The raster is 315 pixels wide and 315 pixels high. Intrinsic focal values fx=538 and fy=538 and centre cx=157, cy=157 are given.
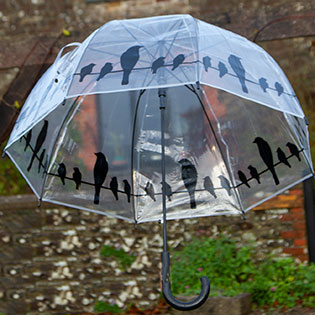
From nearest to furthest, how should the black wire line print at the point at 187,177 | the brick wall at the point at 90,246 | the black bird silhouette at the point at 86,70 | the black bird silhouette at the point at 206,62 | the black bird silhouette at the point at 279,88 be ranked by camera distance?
the black bird silhouette at the point at 206,62
the black bird silhouette at the point at 86,70
the black bird silhouette at the point at 279,88
the black wire line print at the point at 187,177
the brick wall at the point at 90,246

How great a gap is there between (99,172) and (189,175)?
578 mm

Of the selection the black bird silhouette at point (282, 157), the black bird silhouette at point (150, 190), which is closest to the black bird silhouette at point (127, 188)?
the black bird silhouette at point (150, 190)

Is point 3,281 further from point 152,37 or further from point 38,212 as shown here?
point 152,37

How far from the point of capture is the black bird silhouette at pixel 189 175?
3.47 meters

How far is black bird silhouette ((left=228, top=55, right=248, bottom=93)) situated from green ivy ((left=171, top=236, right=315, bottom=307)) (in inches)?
97.8

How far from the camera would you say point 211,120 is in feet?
11.2

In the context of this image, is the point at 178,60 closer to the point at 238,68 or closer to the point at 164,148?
the point at 238,68

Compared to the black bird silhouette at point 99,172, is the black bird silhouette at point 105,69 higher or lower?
higher

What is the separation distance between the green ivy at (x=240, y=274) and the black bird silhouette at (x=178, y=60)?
263 cm

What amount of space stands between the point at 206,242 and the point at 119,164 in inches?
77.1

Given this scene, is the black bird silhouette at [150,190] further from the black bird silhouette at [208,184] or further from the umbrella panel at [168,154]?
the black bird silhouette at [208,184]

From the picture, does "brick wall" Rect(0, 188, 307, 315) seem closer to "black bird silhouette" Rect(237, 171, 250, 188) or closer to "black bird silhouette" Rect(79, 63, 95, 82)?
"black bird silhouette" Rect(237, 171, 250, 188)

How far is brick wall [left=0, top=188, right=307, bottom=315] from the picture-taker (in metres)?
5.13

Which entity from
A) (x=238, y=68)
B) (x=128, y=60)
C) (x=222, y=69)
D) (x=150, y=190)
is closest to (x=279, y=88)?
(x=238, y=68)
